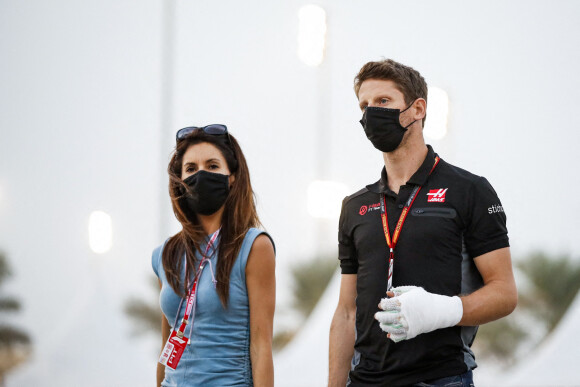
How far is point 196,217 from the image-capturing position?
2.51m

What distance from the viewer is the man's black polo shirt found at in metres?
2.11

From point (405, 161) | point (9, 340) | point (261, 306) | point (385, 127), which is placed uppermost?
point (385, 127)

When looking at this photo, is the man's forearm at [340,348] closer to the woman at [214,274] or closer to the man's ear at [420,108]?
the woman at [214,274]

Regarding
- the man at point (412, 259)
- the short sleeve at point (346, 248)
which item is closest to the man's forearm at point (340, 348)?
the man at point (412, 259)

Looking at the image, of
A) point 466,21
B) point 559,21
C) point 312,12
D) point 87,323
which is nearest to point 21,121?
point 87,323

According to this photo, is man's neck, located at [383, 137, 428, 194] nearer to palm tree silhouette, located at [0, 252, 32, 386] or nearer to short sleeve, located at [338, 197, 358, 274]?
short sleeve, located at [338, 197, 358, 274]

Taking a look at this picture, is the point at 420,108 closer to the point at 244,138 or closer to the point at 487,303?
the point at 487,303

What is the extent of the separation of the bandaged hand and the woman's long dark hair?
545 millimetres

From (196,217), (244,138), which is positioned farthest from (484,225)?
(244,138)

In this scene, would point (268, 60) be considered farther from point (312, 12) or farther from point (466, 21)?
point (466, 21)

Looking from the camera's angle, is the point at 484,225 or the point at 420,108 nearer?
the point at 484,225

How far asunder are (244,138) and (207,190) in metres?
8.25

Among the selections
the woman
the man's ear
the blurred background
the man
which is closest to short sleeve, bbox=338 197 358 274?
the man

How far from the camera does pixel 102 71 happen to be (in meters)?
9.99
